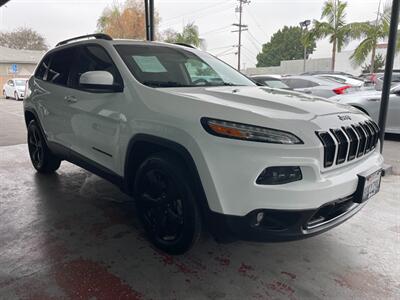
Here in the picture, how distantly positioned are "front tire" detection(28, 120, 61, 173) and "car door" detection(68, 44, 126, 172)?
118cm

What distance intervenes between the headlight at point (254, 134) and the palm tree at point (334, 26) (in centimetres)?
2484

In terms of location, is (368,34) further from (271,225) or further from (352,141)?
(271,225)

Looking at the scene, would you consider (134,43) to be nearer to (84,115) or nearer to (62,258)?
(84,115)

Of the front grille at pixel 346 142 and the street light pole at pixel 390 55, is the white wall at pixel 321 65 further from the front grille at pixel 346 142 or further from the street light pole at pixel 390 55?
→ the front grille at pixel 346 142

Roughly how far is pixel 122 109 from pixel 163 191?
0.77m

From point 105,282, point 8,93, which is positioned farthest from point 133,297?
point 8,93

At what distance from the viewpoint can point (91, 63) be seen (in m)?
3.55

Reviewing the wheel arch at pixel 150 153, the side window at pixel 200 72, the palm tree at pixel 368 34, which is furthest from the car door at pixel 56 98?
the palm tree at pixel 368 34

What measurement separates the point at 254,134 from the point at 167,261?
125cm

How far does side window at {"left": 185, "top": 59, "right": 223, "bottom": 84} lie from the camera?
3365mm

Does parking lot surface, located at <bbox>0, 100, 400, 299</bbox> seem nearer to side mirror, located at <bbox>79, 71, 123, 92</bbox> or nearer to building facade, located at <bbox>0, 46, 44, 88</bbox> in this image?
side mirror, located at <bbox>79, 71, 123, 92</bbox>

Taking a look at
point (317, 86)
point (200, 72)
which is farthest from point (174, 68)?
point (317, 86)

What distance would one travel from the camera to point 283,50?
6275cm

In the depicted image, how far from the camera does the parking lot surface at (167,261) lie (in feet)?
7.79
